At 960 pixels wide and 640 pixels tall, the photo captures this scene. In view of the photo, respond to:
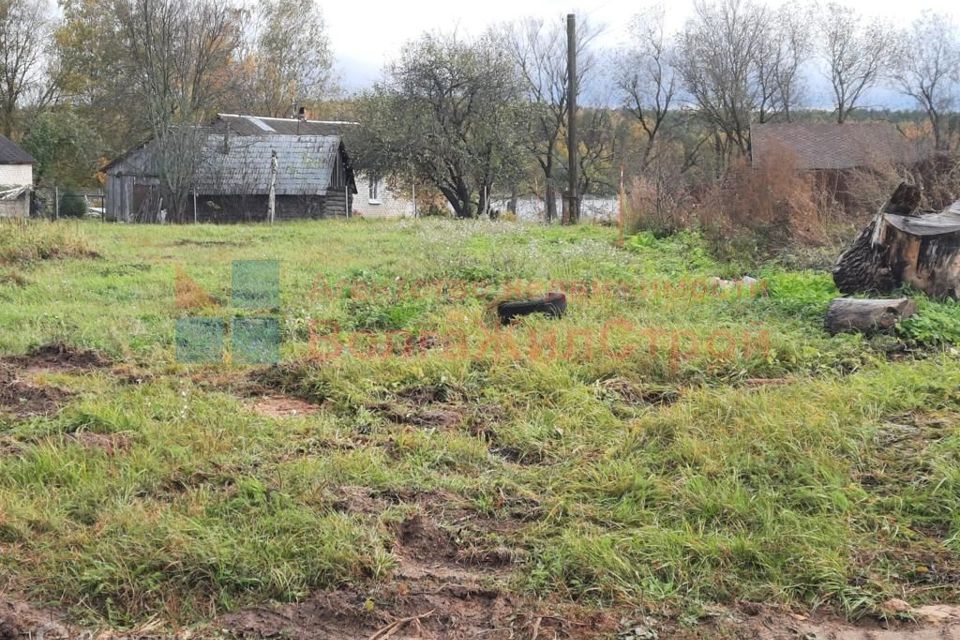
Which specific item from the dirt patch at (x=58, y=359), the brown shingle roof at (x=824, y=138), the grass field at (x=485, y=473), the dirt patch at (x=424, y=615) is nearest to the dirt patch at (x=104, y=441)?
the grass field at (x=485, y=473)

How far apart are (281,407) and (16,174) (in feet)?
140

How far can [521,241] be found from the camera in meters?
15.8

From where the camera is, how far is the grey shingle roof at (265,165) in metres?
32.5

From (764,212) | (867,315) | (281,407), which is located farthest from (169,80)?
(867,315)

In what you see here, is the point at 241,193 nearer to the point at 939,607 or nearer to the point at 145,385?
the point at 145,385

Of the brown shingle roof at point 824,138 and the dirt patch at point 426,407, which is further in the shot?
the brown shingle roof at point 824,138

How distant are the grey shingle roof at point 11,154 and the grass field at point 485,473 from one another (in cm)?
3855

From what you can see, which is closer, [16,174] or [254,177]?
[254,177]

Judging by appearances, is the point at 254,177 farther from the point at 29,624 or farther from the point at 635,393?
the point at 29,624

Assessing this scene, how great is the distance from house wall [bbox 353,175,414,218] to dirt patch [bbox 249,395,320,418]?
36.9 metres

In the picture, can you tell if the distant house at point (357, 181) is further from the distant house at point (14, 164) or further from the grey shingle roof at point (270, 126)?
the distant house at point (14, 164)

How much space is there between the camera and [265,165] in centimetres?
3303

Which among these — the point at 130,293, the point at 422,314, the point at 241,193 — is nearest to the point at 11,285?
the point at 130,293

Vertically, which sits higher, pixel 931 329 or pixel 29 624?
pixel 931 329
